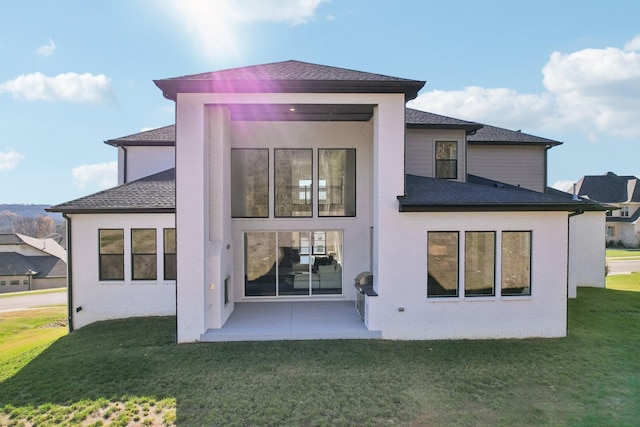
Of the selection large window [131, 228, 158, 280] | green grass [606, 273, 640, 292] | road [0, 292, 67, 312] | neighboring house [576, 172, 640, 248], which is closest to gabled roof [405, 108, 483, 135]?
large window [131, 228, 158, 280]

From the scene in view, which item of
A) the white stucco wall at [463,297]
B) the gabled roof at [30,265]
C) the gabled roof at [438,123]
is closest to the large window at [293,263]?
the white stucco wall at [463,297]

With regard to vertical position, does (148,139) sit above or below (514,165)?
above

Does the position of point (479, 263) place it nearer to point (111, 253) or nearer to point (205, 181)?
point (205, 181)

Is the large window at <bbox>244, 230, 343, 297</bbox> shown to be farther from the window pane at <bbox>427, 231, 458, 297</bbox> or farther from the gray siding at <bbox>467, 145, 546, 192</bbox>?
the gray siding at <bbox>467, 145, 546, 192</bbox>

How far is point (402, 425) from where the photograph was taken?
5.03 m

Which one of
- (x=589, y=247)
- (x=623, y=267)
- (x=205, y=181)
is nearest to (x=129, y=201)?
(x=205, y=181)

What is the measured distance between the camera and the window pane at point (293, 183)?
10.9 m

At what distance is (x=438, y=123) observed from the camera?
507 inches

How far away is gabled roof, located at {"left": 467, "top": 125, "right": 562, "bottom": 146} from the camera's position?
49.7 ft

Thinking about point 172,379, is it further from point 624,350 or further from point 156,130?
point 156,130

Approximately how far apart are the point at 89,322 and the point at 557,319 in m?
12.9

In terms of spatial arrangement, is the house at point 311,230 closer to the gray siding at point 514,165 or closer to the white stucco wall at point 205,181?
the white stucco wall at point 205,181

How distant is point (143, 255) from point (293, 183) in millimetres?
5029

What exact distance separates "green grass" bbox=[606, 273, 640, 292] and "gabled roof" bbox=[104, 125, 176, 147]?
20.5 metres
